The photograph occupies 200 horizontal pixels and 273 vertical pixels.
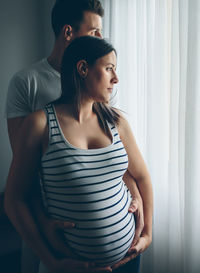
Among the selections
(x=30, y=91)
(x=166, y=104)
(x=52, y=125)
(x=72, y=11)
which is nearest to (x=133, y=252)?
(x=52, y=125)

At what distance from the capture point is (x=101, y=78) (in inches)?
37.2

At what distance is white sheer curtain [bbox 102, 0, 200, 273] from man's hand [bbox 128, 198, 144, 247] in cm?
49

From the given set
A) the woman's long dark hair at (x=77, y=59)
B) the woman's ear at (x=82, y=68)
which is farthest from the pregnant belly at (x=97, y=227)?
the woman's ear at (x=82, y=68)

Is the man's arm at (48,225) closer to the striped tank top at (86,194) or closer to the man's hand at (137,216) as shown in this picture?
the striped tank top at (86,194)

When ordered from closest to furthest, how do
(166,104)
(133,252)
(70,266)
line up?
(70,266), (133,252), (166,104)

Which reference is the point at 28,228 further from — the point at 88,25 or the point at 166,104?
the point at 166,104

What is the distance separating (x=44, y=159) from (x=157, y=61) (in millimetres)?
973

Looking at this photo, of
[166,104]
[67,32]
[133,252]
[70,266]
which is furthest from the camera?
[166,104]

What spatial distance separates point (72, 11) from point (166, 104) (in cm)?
71

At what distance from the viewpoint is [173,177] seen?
154 cm

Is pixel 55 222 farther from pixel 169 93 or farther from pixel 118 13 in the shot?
pixel 118 13

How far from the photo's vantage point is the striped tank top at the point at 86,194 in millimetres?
867

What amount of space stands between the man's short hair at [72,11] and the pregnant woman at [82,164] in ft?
0.98

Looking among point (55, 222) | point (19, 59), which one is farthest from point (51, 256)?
point (19, 59)
